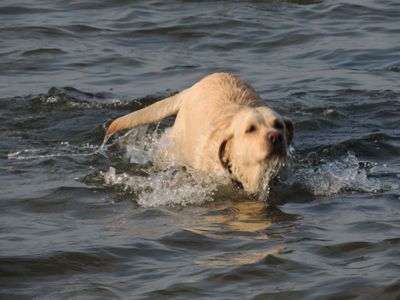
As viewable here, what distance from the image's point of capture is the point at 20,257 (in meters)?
6.62

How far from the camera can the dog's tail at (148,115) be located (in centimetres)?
933

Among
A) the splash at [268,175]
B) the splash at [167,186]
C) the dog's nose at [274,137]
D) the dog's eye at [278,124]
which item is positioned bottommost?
the splash at [167,186]

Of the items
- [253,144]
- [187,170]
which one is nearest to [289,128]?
[253,144]

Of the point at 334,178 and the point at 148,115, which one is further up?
the point at 148,115

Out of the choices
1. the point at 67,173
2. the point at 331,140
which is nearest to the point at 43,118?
the point at 67,173

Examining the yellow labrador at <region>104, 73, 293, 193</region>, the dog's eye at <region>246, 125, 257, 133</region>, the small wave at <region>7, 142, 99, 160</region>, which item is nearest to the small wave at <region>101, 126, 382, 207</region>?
the yellow labrador at <region>104, 73, 293, 193</region>

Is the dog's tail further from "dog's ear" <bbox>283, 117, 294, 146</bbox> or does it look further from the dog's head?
"dog's ear" <bbox>283, 117, 294, 146</bbox>

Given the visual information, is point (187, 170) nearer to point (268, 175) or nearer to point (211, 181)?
point (211, 181)

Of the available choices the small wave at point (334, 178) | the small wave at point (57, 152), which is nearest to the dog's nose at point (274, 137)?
the small wave at point (334, 178)

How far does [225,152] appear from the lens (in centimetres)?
845

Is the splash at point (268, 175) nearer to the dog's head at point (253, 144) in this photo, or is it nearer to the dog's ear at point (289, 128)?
the dog's head at point (253, 144)

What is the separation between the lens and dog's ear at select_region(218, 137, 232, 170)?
8.40 metres

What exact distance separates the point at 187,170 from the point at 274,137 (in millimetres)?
1331

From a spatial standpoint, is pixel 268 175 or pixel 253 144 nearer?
pixel 253 144
